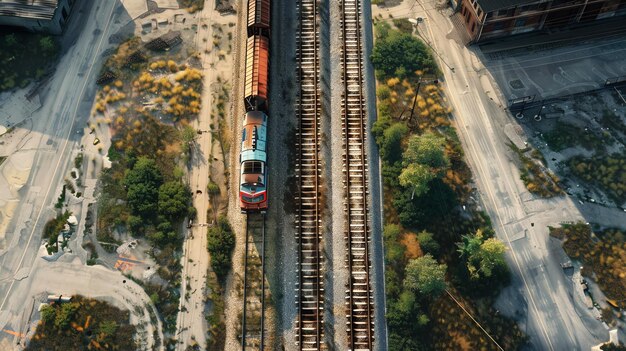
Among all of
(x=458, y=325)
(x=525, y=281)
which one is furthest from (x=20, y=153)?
(x=525, y=281)

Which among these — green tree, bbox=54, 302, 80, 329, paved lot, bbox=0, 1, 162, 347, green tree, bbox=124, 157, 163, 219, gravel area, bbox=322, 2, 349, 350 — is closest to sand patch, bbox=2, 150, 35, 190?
paved lot, bbox=0, 1, 162, 347

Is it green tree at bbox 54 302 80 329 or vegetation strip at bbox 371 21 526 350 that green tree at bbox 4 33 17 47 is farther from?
vegetation strip at bbox 371 21 526 350

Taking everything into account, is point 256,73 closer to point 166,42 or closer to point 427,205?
point 166,42

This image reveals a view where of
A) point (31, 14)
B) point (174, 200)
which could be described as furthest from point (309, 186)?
point (31, 14)

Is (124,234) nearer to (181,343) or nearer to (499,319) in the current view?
(181,343)

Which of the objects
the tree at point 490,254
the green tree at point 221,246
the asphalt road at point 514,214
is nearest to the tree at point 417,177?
the asphalt road at point 514,214

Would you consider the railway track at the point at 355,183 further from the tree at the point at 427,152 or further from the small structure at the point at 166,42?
the small structure at the point at 166,42
